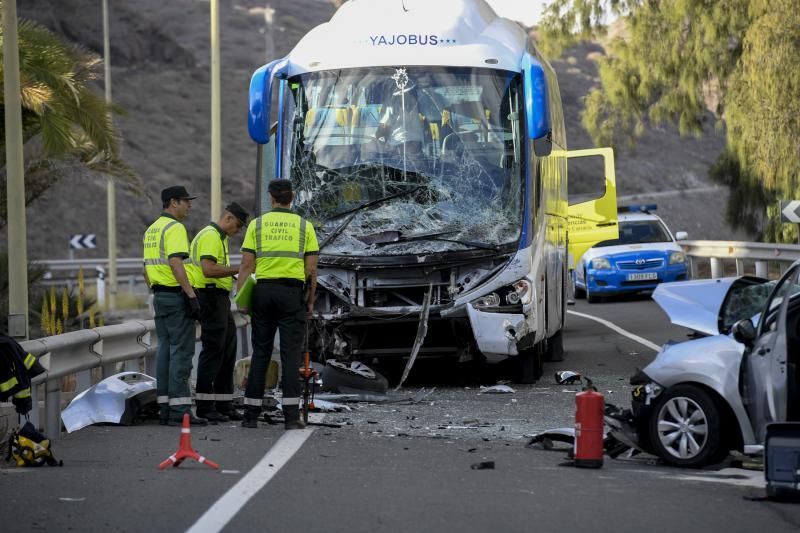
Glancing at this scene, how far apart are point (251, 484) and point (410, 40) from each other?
7.65m

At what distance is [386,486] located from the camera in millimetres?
8844

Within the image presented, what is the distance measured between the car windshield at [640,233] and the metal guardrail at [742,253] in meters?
1.30

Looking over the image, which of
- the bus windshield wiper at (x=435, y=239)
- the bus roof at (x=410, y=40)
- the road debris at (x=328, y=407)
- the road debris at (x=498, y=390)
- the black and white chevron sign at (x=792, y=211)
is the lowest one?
the road debris at (x=498, y=390)

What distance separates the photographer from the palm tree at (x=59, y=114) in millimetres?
21609

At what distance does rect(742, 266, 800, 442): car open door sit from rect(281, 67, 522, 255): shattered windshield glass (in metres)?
5.47

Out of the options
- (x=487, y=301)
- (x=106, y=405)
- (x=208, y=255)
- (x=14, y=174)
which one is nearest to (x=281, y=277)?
(x=208, y=255)

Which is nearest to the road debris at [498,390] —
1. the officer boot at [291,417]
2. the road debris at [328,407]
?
the road debris at [328,407]

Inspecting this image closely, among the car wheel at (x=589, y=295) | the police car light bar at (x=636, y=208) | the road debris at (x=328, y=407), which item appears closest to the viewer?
the road debris at (x=328, y=407)

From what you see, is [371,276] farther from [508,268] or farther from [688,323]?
[688,323]

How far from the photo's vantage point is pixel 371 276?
15008 millimetres

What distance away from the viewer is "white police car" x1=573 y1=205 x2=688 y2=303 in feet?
91.7

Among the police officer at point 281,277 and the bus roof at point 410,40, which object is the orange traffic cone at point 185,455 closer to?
the police officer at point 281,277

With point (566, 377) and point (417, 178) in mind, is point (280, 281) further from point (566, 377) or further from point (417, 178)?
point (566, 377)

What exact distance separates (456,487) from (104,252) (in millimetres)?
56453
